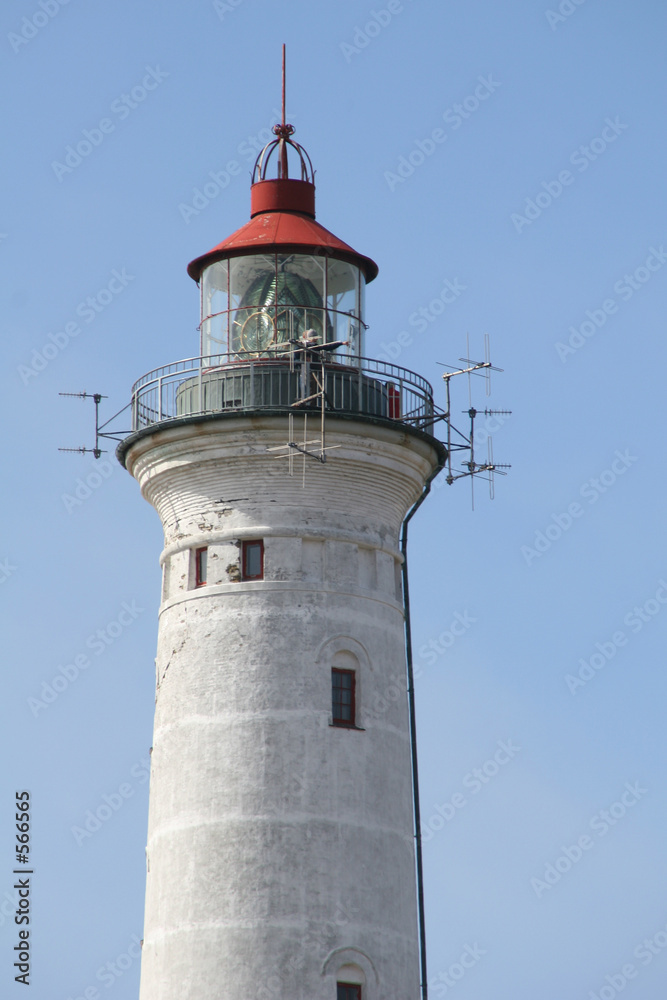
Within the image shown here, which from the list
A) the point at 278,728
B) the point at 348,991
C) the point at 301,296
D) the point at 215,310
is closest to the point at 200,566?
the point at 278,728

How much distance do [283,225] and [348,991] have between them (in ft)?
47.1

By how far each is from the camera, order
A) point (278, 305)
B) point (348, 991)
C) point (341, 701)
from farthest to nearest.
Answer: point (278, 305) < point (341, 701) < point (348, 991)

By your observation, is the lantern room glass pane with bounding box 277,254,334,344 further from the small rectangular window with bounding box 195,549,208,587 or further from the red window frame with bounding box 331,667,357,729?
the red window frame with bounding box 331,667,357,729

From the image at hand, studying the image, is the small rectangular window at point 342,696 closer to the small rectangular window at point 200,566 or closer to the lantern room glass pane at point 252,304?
the small rectangular window at point 200,566

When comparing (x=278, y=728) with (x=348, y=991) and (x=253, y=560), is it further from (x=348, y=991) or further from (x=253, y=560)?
(x=348, y=991)

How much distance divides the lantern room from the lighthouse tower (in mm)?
43

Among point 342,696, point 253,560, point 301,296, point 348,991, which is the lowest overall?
point 348,991

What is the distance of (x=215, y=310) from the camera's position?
40.7m

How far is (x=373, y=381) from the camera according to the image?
130 feet

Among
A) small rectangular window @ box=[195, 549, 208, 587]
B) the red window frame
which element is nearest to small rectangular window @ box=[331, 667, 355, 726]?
the red window frame

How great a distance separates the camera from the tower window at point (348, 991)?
36062 mm

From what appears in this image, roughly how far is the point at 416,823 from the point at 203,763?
421 centimetres

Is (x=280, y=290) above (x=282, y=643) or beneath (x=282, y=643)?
above

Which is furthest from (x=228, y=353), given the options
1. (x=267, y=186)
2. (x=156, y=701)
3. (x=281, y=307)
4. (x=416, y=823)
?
(x=416, y=823)
